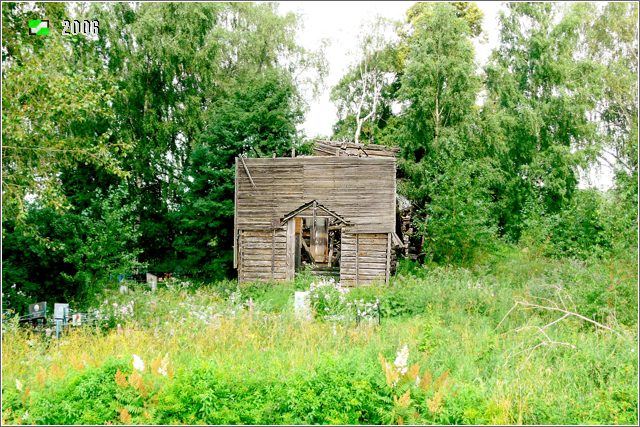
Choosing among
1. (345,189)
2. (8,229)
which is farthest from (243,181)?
(8,229)

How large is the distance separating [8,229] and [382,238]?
9507mm

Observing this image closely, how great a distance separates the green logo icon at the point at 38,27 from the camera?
319 inches

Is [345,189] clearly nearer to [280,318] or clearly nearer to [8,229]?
[280,318]

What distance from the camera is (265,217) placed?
1681 cm

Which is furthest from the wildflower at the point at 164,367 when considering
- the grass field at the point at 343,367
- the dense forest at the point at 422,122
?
the dense forest at the point at 422,122

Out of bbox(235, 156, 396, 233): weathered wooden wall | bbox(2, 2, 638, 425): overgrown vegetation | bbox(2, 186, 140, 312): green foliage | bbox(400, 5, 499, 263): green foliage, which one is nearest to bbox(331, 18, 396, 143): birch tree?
bbox(2, 2, 638, 425): overgrown vegetation

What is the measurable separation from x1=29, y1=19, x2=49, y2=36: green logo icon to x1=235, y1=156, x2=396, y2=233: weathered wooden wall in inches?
345

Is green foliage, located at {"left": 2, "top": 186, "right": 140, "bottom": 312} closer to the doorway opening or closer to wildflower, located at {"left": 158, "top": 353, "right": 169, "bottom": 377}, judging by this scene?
the doorway opening

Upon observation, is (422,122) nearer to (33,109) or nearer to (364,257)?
(364,257)

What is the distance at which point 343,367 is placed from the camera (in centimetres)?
613

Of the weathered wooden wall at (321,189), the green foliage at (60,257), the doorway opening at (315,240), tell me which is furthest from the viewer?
the doorway opening at (315,240)

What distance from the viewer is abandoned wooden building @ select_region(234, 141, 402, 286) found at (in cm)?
1644

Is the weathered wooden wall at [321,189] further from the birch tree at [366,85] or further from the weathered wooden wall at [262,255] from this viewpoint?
the birch tree at [366,85]

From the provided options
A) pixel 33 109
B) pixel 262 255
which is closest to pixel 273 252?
pixel 262 255
